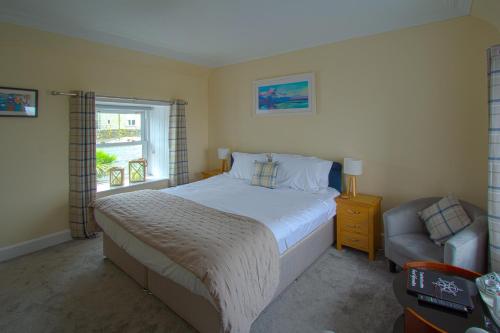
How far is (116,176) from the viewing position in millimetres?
3986

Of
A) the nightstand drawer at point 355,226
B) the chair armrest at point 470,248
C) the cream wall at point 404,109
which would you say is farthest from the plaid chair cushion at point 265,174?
the chair armrest at point 470,248

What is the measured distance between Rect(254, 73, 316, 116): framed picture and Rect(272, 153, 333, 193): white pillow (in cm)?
71

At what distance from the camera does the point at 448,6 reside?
94.1 inches

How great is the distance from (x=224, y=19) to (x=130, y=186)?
2.68 m

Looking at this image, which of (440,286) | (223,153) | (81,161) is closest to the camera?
(440,286)

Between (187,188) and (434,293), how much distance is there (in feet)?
8.87

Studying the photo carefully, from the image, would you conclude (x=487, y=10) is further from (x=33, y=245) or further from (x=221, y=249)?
(x=33, y=245)

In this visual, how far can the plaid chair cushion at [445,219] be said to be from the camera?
2311mm

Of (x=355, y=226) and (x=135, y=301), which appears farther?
(x=355, y=226)

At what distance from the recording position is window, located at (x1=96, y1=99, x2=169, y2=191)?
3982mm

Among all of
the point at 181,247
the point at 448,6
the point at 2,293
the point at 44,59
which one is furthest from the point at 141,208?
the point at 448,6

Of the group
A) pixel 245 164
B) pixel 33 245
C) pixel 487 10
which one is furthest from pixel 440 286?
pixel 33 245

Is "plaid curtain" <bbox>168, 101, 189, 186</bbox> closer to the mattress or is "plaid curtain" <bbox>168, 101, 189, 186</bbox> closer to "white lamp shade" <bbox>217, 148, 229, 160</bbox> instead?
"white lamp shade" <bbox>217, 148, 229, 160</bbox>

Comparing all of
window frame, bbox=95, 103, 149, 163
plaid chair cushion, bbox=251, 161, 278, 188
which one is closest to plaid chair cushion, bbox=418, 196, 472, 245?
plaid chair cushion, bbox=251, 161, 278, 188
